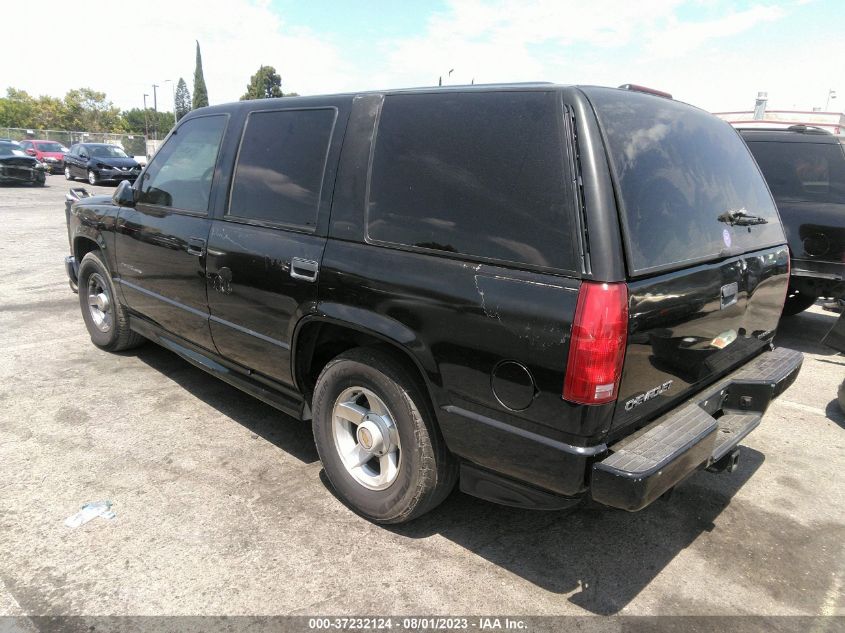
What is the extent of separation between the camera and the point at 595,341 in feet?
6.39

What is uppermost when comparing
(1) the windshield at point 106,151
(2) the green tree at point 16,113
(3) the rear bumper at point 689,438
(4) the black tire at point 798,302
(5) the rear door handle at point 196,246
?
(2) the green tree at point 16,113

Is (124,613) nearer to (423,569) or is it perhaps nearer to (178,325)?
(423,569)

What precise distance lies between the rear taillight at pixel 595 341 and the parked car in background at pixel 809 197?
4.78 meters

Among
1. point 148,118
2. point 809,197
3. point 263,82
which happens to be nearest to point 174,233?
point 809,197

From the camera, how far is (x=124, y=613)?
7.42 ft

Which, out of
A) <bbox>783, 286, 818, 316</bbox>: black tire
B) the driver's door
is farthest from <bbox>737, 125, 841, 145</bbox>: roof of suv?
the driver's door

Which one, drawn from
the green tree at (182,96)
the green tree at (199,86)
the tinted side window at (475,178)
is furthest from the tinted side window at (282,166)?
the green tree at (182,96)

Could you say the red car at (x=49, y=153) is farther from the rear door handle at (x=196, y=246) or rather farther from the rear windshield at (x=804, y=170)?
the rear windshield at (x=804, y=170)

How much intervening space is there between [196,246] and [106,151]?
2286 cm

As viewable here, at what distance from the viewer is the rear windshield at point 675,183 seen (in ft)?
7.04

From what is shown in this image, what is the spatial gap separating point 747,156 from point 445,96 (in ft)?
6.18

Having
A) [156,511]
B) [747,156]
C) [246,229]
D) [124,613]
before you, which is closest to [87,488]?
[156,511]

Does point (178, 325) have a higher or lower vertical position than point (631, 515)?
higher

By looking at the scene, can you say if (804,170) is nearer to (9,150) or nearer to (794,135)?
(794,135)
